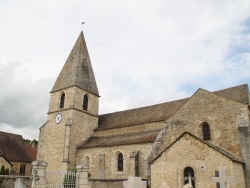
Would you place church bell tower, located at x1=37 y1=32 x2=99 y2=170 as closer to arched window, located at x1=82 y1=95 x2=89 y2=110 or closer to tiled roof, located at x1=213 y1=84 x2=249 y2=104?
arched window, located at x1=82 y1=95 x2=89 y2=110

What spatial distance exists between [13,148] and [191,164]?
2632 centimetres

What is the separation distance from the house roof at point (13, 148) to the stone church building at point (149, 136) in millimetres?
5649

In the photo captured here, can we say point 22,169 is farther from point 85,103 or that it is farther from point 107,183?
point 107,183

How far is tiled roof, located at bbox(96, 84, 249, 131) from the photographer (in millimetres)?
24308

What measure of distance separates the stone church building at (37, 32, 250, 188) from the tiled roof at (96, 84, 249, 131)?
9cm

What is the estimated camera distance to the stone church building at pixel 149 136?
13.6 m

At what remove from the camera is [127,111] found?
29844 mm

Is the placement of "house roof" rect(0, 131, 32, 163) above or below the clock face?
below

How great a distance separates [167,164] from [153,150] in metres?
3.40

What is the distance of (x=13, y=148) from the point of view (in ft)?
108

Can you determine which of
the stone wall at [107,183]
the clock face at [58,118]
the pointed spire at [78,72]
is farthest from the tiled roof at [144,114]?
the stone wall at [107,183]

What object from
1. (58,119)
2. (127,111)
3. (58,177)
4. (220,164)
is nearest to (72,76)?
(58,119)

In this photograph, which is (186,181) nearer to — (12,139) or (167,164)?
(167,164)

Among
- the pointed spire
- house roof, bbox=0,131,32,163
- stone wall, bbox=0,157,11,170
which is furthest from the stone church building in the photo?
house roof, bbox=0,131,32,163
